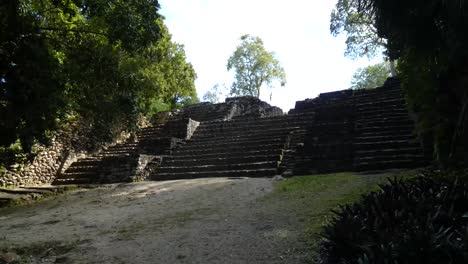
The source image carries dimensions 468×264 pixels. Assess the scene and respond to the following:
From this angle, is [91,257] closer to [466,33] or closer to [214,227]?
[214,227]

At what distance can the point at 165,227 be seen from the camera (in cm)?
548

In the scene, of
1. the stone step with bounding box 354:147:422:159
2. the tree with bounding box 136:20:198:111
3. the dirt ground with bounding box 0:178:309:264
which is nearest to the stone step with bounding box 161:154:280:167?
the dirt ground with bounding box 0:178:309:264

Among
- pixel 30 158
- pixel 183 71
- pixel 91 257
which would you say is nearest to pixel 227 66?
pixel 183 71

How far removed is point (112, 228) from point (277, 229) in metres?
2.59

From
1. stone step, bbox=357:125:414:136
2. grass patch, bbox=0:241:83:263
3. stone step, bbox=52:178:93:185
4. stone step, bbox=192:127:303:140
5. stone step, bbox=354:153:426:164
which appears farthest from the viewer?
stone step, bbox=192:127:303:140

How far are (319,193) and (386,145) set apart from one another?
11.5 feet

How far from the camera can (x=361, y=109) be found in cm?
1220

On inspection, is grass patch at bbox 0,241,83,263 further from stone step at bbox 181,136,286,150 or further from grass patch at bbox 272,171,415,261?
stone step at bbox 181,136,286,150

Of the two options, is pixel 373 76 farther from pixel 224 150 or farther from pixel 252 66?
pixel 224 150

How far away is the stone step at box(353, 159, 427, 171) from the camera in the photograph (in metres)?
7.94

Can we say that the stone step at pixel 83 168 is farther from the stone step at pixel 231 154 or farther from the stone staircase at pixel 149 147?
the stone step at pixel 231 154

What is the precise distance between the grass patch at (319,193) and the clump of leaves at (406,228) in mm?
783

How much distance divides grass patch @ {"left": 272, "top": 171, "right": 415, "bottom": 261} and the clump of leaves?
783mm

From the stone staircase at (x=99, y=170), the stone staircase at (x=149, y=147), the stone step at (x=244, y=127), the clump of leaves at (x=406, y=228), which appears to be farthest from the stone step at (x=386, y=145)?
the stone staircase at (x=99, y=170)
